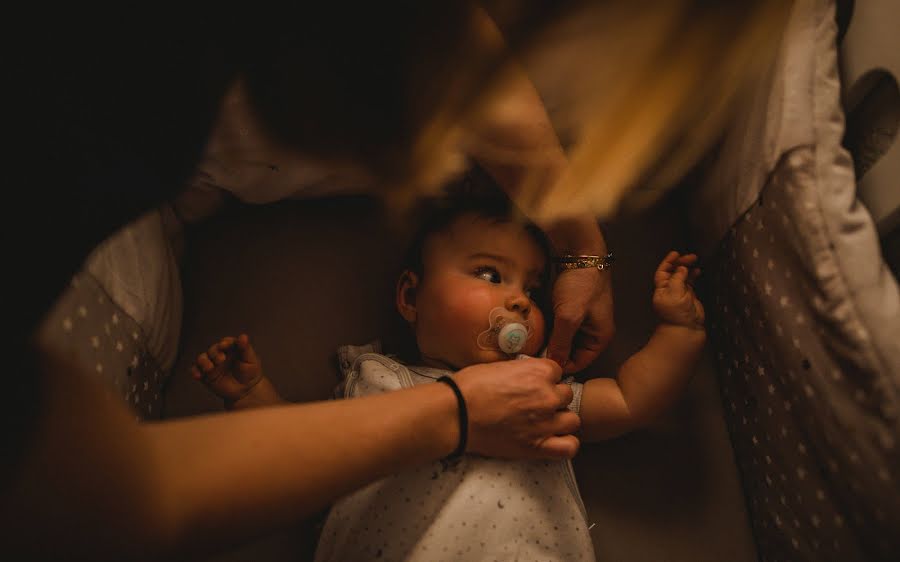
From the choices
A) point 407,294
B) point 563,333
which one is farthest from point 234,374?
point 563,333

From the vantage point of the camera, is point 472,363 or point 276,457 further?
point 472,363

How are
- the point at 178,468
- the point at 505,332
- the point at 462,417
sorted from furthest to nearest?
the point at 505,332 → the point at 462,417 → the point at 178,468

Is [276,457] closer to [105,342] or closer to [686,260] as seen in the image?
[105,342]

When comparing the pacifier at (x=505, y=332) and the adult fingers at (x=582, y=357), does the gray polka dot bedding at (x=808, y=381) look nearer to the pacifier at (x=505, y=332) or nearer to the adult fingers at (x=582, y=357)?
the adult fingers at (x=582, y=357)

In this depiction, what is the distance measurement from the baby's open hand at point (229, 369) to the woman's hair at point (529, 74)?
1.07 ft

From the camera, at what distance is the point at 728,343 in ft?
3.19

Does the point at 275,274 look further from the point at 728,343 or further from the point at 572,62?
the point at 728,343

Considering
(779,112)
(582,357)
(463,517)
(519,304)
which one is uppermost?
(779,112)

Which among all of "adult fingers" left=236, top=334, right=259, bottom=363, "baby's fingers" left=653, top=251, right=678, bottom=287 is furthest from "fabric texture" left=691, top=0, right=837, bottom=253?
"adult fingers" left=236, top=334, right=259, bottom=363

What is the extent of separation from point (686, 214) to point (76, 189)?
1080 mm

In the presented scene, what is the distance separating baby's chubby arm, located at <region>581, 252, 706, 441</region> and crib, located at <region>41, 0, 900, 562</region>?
0.31ft

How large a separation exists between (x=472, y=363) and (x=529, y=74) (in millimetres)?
469

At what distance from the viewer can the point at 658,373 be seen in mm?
863

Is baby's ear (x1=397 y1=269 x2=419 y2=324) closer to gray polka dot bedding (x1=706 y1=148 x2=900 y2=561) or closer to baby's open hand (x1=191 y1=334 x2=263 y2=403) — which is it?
baby's open hand (x1=191 y1=334 x2=263 y2=403)
